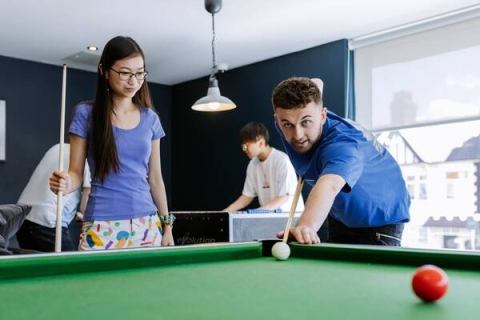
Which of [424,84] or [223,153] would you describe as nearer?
[424,84]

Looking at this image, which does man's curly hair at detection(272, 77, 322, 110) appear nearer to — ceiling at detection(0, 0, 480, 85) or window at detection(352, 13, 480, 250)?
ceiling at detection(0, 0, 480, 85)

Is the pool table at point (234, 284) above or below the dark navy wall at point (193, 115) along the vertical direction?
below

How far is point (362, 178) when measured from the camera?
2.05 m

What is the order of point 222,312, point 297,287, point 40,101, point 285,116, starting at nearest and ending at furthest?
point 222,312 → point 297,287 → point 285,116 → point 40,101

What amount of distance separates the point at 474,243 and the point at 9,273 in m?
3.66

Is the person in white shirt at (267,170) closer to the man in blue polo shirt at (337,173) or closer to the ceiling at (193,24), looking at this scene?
the ceiling at (193,24)

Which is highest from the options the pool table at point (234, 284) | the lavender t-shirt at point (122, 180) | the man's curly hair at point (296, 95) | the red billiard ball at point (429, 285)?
the man's curly hair at point (296, 95)

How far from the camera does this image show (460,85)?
13.1 feet

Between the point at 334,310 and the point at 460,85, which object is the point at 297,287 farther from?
the point at 460,85

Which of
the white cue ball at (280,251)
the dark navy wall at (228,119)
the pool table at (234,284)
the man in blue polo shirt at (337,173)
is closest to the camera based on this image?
the pool table at (234,284)

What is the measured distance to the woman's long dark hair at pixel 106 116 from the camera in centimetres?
183

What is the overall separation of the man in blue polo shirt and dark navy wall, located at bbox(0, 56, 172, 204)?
3.94 metres

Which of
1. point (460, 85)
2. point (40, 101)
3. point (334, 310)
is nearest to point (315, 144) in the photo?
point (334, 310)

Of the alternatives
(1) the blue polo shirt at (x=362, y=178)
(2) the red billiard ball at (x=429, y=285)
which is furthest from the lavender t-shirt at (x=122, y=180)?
(2) the red billiard ball at (x=429, y=285)
